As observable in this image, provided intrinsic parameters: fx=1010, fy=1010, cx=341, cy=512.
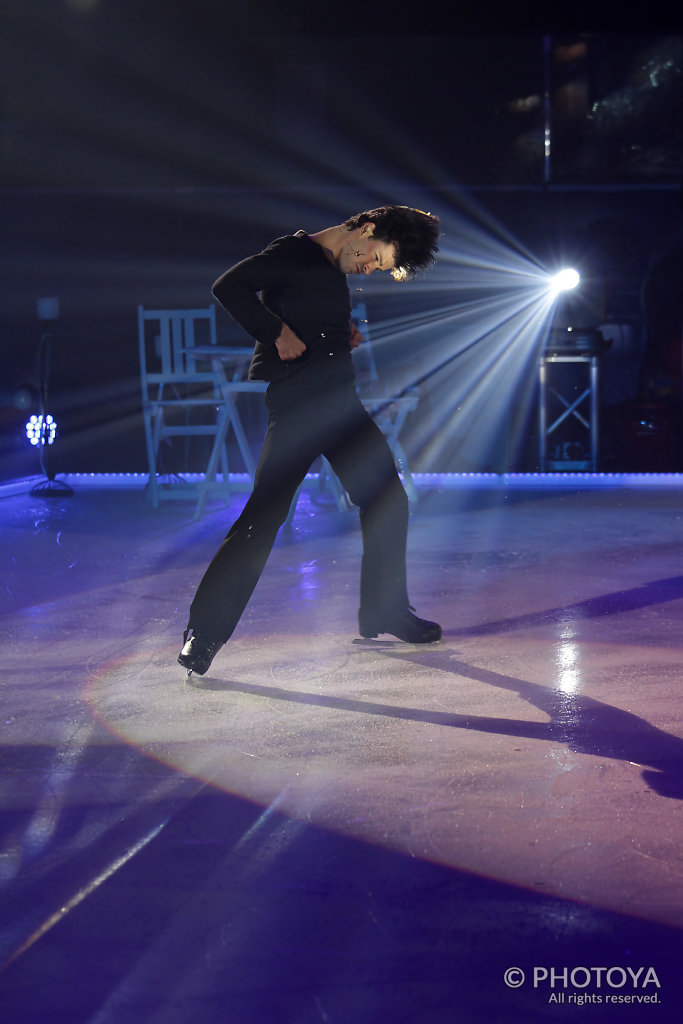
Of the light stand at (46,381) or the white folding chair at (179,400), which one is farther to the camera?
the light stand at (46,381)

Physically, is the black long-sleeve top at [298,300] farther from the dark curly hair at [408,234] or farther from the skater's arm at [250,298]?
the dark curly hair at [408,234]

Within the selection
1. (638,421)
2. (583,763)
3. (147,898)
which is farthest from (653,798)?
(638,421)

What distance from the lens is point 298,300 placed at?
234 cm

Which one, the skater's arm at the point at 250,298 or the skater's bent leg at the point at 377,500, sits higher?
the skater's arm at the point at 250,298

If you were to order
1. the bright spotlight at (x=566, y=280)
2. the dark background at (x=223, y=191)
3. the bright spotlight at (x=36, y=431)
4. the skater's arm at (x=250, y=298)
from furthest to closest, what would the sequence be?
the dark background at (x=223, y=191), the bright spotlight at (x=566, y=280), the bright spotlight at (x=36, y=431), the skater's arm at (x=250, y=298)

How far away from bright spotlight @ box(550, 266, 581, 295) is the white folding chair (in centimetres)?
299

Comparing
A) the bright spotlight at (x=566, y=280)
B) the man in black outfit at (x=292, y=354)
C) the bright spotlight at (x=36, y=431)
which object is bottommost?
the bright spotlight at (x=36, y=431)

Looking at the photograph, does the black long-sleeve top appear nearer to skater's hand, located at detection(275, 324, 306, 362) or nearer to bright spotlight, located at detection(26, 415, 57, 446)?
skater's hand, located at detection(275, 324, 306, 362)

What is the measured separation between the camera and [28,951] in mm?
1204

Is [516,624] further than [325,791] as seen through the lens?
Yes

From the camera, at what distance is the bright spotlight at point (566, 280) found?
331 inches

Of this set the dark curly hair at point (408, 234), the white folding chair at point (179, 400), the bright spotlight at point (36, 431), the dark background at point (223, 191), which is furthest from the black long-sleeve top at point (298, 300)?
the dark background at point (223, 191)

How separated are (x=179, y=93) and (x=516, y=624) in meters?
7.61

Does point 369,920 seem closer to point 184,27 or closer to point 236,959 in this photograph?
point 236,959
